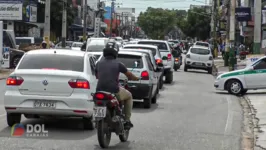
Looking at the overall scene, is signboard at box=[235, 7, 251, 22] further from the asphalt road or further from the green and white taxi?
the asphalt road

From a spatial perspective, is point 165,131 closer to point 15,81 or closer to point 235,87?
point 15,81

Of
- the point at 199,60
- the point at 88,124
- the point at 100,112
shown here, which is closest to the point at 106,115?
the point at 100,112

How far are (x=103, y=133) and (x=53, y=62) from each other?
9.39ft

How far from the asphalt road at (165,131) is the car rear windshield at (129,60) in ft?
4.15

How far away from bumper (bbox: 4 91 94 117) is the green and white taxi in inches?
502

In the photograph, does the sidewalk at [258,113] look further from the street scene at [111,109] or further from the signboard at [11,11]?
the signboard at [11,11]

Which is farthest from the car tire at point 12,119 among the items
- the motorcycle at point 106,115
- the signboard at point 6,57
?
the signboard at point 6,57

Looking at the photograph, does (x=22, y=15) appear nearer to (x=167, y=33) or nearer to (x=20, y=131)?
(x=20, y=131)

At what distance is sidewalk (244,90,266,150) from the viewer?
41.3ft

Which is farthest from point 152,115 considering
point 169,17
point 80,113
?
point 169,17

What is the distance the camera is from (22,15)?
57.9 metres

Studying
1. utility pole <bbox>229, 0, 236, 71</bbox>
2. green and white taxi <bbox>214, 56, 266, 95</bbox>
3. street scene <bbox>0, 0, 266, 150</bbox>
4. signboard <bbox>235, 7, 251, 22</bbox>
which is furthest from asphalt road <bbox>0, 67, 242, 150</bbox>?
signboard <bbox>235, 7, 251, 22</bbox>

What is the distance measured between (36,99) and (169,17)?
14227cm

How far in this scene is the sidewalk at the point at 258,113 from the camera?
12.6 metres
